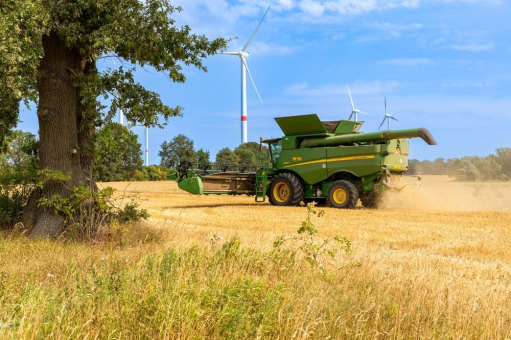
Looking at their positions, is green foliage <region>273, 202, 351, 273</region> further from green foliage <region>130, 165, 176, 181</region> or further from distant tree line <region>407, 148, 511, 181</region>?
green foliage <region>130, 165, 176, 181</region>

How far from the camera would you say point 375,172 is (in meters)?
17.0

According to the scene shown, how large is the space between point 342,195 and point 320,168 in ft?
4.56

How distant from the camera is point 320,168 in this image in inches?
712

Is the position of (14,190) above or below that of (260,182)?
below

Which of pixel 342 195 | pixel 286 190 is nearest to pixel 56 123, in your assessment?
pixel 342 195

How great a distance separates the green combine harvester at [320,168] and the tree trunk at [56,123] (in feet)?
31.6

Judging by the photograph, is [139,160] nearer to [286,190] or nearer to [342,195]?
[286,190]

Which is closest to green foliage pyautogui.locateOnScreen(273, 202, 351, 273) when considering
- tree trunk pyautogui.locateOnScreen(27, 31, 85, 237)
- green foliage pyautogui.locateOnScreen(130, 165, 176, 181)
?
tree trunk pyautogui.locateOnScreen(27, 31, 85, 237)

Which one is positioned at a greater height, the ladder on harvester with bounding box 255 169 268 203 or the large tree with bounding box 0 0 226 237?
the large tree with bounding box 0 0 226 237

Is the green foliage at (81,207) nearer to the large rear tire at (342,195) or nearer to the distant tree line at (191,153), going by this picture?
the large rear tire at (342,195)

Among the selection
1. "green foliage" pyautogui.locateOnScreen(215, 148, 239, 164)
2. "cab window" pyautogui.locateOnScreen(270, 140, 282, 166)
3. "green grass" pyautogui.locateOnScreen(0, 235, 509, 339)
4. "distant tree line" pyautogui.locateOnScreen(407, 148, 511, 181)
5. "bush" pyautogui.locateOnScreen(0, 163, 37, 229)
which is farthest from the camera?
"green foliage" pyautogui.locateOnScreen(215, 148, 239, 164)

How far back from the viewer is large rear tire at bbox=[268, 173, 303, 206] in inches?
731

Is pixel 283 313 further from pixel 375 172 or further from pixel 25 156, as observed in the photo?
pixel 375 172

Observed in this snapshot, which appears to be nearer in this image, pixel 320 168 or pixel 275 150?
pixel 320 168
